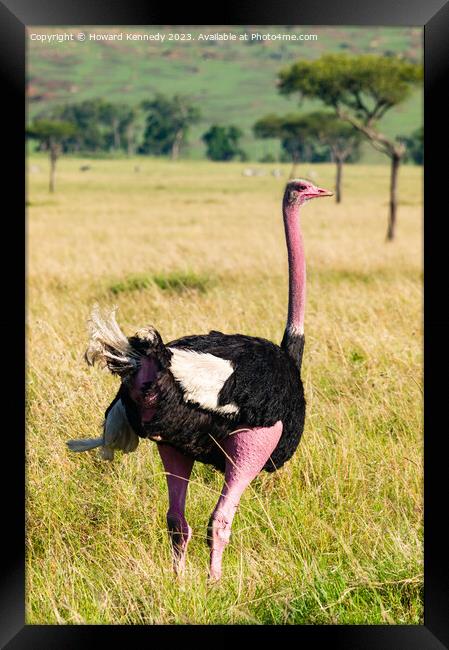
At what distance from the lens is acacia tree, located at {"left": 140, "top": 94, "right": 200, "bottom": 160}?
74.8m

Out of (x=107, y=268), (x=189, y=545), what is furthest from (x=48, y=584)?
(x=107, y=268)

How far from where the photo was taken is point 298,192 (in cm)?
360

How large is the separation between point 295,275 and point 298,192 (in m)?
0.31

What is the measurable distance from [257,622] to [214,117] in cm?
11311

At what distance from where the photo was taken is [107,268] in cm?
1066

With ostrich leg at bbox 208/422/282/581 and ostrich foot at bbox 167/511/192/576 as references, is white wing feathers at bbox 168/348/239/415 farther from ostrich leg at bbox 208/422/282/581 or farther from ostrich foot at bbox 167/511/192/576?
ostrich foot at bbox 167/511/192/576

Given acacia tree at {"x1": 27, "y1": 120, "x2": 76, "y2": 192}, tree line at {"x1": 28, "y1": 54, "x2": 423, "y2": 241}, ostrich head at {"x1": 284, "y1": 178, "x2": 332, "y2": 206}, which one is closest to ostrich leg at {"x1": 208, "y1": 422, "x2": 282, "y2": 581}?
ostrich head at {"x1": 284, "y1": 178, "x2": 332, "y2": 206}

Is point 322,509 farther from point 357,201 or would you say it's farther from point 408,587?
point 357,201

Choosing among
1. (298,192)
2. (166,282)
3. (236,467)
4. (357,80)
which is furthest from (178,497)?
(357,80)

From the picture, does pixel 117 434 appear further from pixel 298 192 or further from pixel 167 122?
pixel 167 122

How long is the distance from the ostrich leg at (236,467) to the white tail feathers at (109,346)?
0.47 metres

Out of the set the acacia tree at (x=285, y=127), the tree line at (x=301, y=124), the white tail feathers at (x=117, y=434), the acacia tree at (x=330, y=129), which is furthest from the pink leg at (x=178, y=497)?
the acacia tree at (x=285, y=127)
